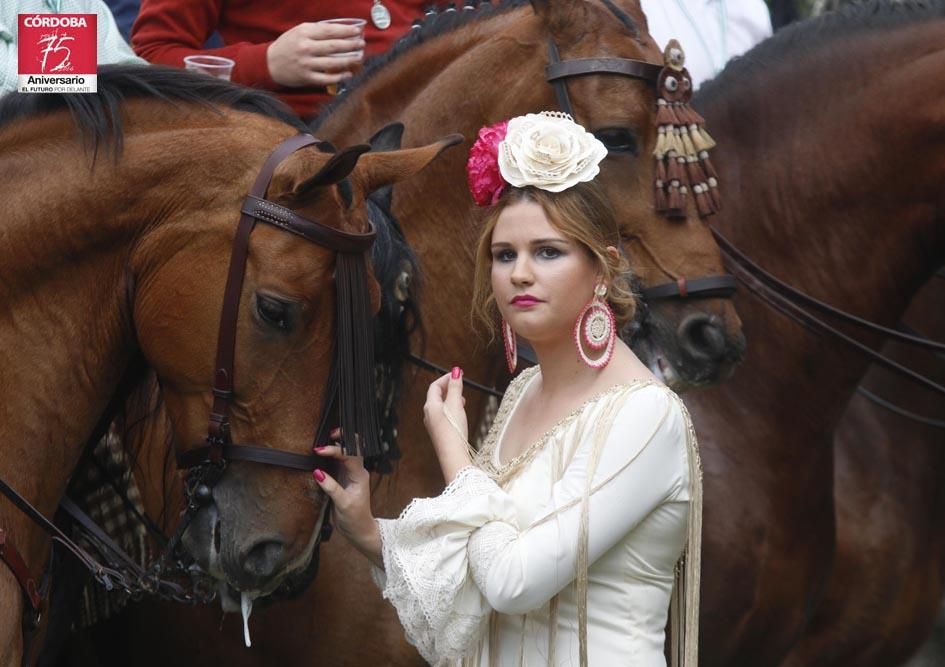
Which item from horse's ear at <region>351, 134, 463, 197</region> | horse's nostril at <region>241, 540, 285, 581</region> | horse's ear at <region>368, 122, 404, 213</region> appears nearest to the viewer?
horse's nostril at <region>241, 540, 285, 581</region>

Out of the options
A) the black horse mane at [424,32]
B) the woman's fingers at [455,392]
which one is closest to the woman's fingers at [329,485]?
the woman's fingers at [455,392]

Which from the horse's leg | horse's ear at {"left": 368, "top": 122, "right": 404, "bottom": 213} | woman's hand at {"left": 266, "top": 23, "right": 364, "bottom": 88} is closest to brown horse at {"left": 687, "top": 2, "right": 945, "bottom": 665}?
the horse's leg

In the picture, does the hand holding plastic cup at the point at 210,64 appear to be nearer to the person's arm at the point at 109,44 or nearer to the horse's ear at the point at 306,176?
the person's arm at the point at 109,44

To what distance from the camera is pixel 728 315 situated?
3986 mm

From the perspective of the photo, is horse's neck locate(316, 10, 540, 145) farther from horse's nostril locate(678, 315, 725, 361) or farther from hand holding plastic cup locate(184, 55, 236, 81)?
horse's nostril locate(678, 315, 725, 361)

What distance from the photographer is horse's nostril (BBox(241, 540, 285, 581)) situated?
3.14 m

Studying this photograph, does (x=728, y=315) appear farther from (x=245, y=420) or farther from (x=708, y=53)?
(x=708, y=53)

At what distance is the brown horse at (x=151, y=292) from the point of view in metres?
3.01

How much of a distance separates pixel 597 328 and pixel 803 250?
195cm

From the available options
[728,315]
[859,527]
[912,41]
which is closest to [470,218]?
[728,315]

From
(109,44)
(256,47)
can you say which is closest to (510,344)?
(109,44)

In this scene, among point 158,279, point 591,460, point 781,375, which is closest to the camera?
point 591,460

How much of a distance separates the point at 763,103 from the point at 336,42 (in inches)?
51.3

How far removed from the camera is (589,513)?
2795 millimetres
